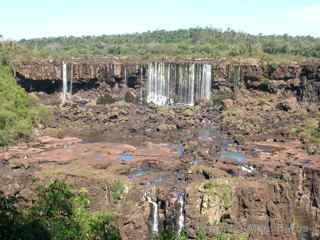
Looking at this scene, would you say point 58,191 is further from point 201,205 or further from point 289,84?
point 289,84

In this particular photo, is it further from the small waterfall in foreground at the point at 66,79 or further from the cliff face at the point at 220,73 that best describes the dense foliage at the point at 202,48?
the small waterfall in foreground at the point at 66,79

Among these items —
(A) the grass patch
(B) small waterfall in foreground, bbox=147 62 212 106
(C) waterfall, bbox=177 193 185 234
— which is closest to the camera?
(C) waterfall, bbox=177 193 185 234

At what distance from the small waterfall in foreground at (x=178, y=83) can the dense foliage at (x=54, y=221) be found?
146ft

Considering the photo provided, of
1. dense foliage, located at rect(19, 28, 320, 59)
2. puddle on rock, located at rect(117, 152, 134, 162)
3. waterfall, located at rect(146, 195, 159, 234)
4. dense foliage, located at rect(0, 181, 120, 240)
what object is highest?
dense foliage, located at rect(19, 28, 320, 59)

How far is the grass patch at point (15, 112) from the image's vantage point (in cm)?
4092

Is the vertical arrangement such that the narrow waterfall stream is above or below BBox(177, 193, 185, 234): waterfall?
above

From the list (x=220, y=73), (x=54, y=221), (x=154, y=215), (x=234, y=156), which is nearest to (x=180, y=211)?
(x=154, y=215)

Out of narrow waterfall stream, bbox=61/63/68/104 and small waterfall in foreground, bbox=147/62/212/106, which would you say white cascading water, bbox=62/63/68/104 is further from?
small waterfall in foreground, bbox=147/62/212/106

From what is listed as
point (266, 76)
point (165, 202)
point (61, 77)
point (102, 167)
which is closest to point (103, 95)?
point (61, 77)

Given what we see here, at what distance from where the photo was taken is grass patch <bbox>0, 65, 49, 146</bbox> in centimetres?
4092

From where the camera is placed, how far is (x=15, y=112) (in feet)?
147

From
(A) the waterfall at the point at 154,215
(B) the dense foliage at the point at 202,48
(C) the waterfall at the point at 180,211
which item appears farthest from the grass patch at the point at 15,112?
(B) the dense foliage at the point at 202,48

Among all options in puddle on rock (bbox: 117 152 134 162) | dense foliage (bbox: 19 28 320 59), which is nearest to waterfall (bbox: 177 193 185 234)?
puddle on rock (bbox: 117 152 134 162)

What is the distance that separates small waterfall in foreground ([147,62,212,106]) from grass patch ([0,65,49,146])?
12882mm
